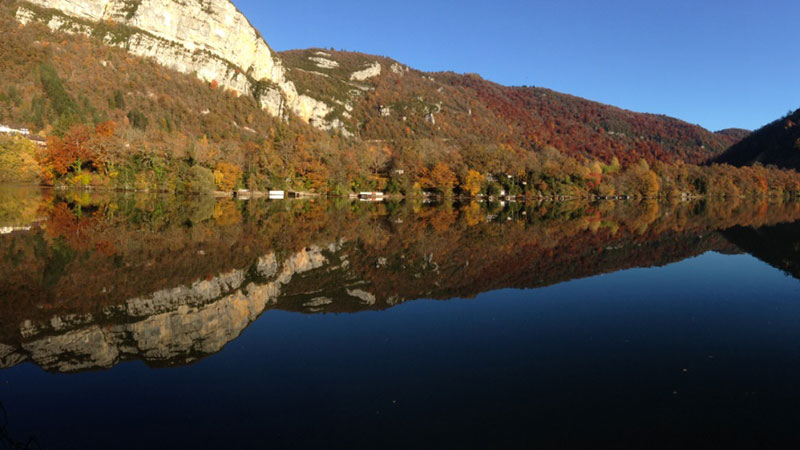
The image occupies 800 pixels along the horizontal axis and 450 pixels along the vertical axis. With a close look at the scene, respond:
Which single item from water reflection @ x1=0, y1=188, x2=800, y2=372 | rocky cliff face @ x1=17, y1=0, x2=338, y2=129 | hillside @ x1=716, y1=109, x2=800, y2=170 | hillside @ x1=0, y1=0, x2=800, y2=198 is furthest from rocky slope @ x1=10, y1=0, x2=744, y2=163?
water reflection @ x1=0, y1=188, x2=800, y2=372

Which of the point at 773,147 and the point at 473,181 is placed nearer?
the point at 473,181

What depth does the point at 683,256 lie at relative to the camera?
19.7 meters

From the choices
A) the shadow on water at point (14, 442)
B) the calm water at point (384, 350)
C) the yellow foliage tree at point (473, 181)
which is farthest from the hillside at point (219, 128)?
the shadow on water at point (14, 442)

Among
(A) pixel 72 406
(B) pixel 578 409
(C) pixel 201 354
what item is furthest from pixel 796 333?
(A) pixel 72 406

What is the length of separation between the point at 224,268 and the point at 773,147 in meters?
220

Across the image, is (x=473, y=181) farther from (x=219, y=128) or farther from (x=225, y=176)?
(x=219, y=128)

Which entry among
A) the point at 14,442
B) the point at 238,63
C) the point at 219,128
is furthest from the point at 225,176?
the point at 238,63

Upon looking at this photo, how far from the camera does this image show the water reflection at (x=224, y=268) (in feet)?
26.9

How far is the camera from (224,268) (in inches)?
555

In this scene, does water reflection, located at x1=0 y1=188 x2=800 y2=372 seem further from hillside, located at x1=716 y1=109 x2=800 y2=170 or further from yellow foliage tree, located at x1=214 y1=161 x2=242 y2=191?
hillside, located at x1=716 y1=109 x2=800 y2=170

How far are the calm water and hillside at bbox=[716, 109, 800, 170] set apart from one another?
191450 mm

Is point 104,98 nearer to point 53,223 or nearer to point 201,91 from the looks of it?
point 201,91

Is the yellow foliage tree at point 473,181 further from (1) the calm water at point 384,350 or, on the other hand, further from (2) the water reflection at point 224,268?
(1) the calm water at point 384,350

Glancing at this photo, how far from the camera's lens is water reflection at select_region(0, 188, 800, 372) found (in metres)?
8.20
